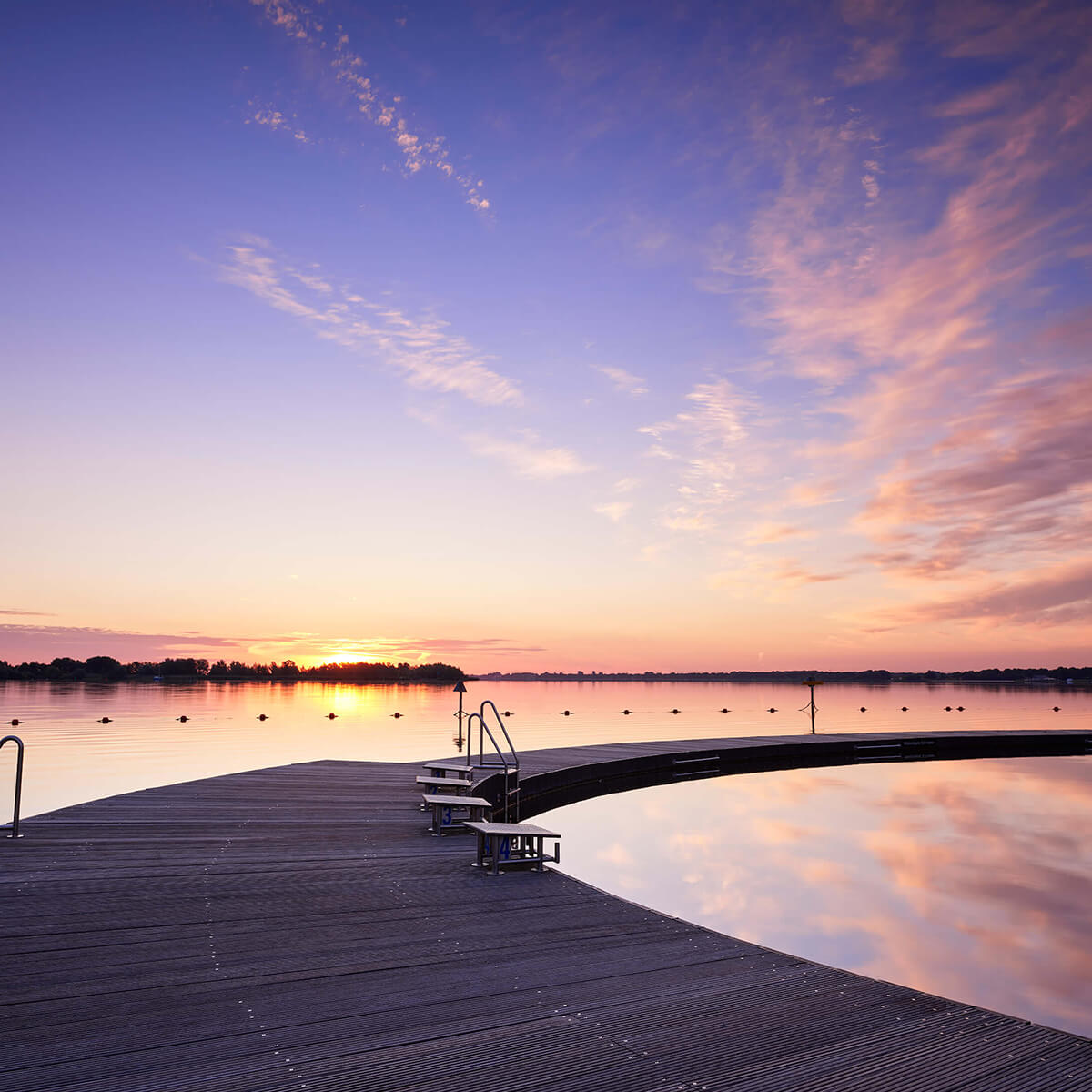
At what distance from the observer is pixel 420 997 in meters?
4.18

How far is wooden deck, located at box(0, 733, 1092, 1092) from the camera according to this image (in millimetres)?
3336

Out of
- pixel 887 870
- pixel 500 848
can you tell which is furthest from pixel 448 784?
pixel 887 870

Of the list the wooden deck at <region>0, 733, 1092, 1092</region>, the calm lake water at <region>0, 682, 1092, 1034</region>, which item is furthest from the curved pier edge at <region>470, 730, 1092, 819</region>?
the wooden deck at <region>0, 733, 1092, 1092</region>

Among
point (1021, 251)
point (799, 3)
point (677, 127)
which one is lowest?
point (1021, 251)

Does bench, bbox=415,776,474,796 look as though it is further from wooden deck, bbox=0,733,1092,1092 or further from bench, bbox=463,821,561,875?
wooden deck, bbox=0,733,1092,1092

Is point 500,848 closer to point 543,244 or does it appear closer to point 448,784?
point 448,784

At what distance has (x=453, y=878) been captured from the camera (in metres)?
6.98

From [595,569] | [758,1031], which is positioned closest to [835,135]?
[758,1031]

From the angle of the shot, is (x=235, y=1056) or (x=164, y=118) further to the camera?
(x=164, y=118)

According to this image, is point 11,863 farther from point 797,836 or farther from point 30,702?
point 30,702

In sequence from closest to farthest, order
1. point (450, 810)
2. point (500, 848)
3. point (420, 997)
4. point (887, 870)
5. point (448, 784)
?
point (420, 997)
point (500, 848)
point (450, 810)
point (448, 784)
point (887, 870)

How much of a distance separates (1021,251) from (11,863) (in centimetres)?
2268

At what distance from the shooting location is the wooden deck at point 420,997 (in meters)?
3.34

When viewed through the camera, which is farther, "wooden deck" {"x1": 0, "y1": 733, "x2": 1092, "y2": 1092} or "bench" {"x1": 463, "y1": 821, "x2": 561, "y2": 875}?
"bench" {"x1": 463, "y1": 821, "x2": 561, "y2": 875}
